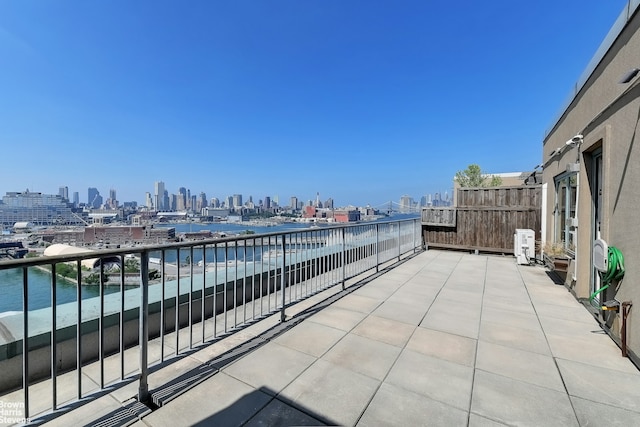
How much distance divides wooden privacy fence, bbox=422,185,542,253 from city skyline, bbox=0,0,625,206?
73.9 inches

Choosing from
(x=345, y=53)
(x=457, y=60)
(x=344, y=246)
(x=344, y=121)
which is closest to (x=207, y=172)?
(x=344, y=121)

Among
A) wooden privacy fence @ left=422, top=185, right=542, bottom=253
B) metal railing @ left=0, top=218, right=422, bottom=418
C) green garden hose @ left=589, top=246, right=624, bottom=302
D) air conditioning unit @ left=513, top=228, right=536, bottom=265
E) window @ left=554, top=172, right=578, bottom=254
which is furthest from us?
wooden privacy fence @ left=422, top=185, right=542, bottom=253

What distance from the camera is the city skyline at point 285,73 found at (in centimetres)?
616

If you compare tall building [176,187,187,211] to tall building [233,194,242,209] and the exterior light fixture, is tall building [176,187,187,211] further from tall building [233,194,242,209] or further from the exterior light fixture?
the exterior light fixture

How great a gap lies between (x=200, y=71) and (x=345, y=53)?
5493 millimetres

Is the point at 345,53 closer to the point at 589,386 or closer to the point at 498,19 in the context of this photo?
the point at 498,19

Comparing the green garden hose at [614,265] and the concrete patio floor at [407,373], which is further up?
the green garden hose at [614,265]

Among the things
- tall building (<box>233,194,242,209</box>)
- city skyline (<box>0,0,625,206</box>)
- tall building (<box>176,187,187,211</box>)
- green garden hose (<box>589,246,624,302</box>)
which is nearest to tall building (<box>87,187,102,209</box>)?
tall building (<box>176,187,187,211</box>)

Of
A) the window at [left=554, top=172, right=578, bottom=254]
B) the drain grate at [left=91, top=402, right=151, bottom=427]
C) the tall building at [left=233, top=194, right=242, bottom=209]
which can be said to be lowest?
the drain grate at [left=91, top=402, right=151, bottom=427]

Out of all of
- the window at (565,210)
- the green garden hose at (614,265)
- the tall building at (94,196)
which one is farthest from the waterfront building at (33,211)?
the tall building at (94,196)

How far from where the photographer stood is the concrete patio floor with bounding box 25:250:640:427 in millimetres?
1553

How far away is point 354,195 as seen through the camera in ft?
166

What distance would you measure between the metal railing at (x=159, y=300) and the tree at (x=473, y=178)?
740 inches

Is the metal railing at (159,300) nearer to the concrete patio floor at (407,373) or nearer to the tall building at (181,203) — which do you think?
the concrete patio floor at (407,373)
